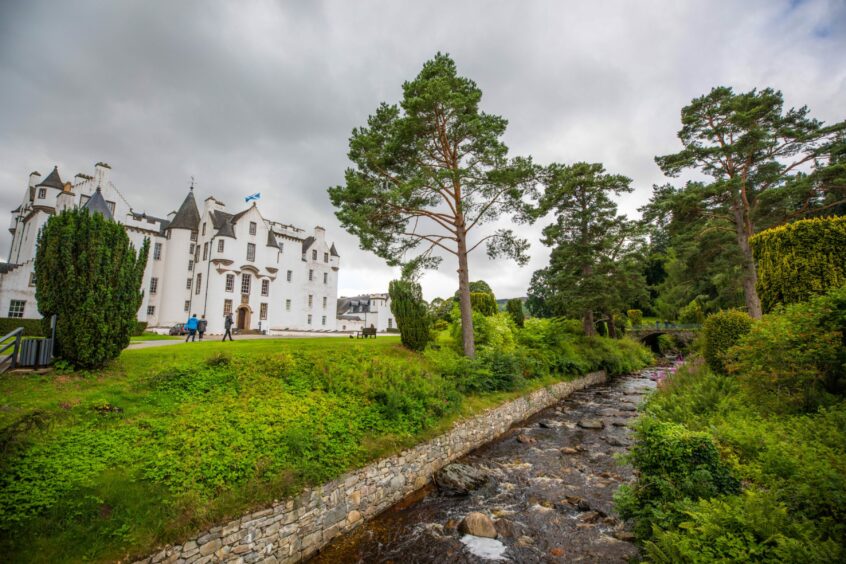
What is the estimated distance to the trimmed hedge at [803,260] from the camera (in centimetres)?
964

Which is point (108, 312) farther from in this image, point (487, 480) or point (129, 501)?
point (487, 480)

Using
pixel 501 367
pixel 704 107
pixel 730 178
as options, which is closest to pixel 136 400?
pixel 501 367

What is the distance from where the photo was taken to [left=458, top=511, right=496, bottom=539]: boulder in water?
24.6 feet

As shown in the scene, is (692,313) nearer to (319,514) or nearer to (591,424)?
(591,424)

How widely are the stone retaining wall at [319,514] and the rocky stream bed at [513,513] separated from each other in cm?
30

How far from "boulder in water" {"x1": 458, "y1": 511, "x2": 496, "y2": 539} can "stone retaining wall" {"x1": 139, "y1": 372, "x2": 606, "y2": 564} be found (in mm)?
2138

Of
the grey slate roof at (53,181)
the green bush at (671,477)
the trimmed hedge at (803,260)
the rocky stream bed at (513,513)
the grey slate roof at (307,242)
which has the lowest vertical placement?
the rocky stream bed at (513,513)

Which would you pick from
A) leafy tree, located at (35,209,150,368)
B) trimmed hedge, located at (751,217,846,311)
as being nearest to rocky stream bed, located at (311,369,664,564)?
trimmed hedge, located at (751,217,846,311)

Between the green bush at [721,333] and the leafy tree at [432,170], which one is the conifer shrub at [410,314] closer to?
the leafy tree at [432,170]

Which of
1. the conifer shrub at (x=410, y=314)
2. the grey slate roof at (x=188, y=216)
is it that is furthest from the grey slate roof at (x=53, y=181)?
the conifer shrub at (x=410, y=314)

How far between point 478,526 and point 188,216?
4247 cm

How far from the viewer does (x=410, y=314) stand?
1741 cm

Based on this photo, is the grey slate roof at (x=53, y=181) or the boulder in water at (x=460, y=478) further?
the grey slate roof at (x=53, y=181)

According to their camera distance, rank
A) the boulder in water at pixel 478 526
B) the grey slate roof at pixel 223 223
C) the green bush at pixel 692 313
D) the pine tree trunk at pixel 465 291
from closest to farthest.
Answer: the boulder in water at pixel 478 526 → the pine tree trunk at pixel 465 291 → the grey slate roof at pixel 223 223 → the green bush at pixel 692 313
